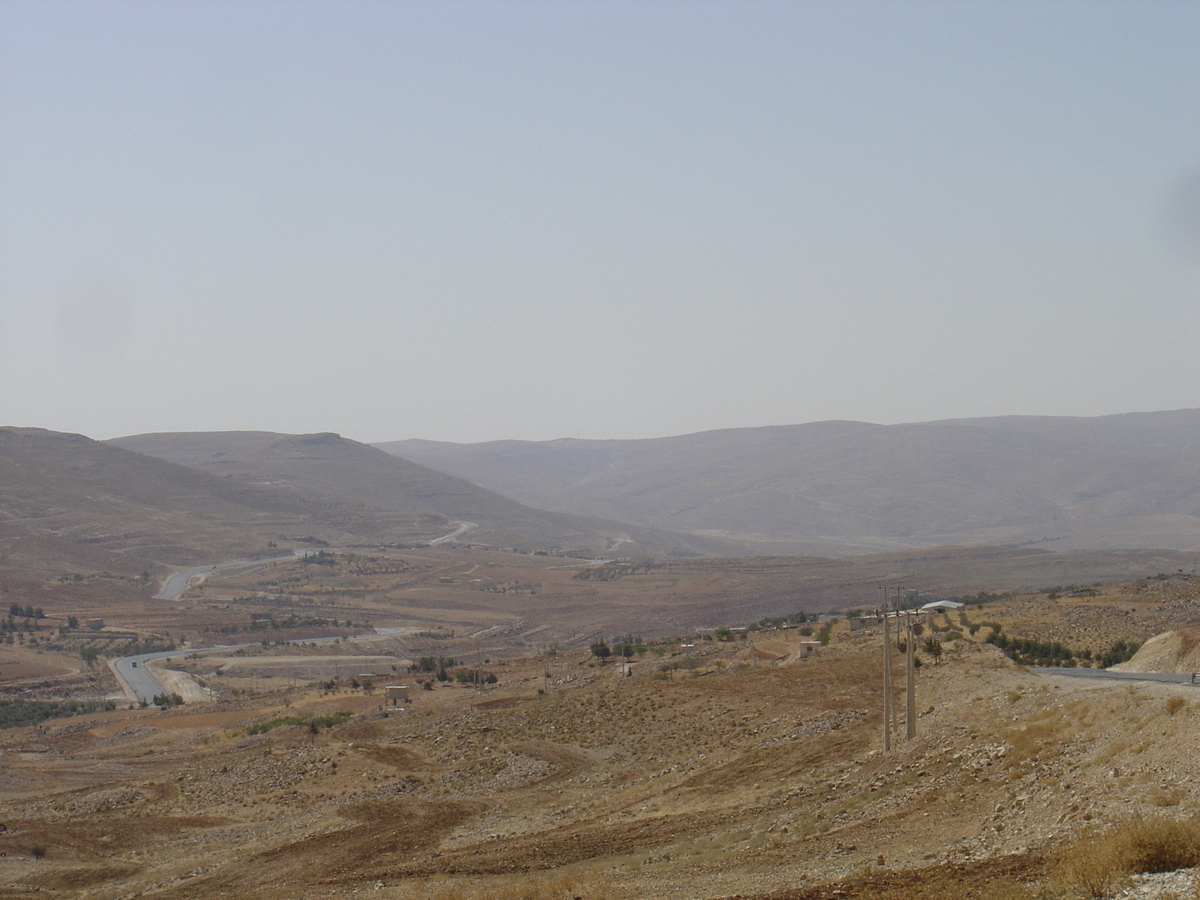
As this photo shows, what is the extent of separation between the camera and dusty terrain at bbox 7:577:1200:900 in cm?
1482

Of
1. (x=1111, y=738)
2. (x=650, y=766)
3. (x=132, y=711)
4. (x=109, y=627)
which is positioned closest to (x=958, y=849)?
(x=1111, y=738)

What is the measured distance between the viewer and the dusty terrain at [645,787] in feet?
48.6

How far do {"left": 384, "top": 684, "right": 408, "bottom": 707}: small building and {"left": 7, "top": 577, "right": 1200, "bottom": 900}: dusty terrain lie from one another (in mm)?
965

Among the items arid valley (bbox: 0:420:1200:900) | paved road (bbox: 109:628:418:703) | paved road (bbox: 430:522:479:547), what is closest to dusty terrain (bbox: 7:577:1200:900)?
arid valley (bbox: 0:420:1200:900)

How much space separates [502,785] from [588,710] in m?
7.12

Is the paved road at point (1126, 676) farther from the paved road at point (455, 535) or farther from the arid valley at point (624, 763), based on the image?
the paved road at point (455, 535)

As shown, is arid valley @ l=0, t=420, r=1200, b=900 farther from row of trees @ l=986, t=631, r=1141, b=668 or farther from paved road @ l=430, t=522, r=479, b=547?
paved road @ l=430, t=522, r=479, b=547

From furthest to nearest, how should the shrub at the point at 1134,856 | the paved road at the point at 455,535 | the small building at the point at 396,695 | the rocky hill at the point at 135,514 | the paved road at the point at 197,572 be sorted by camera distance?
1. the paved road at the point at 455,535
2. the rocky hill at the point at 135,514
3. the paved road at the point at 197,572
4. the small building at the point at 396,695
5. the shrub at the point at 1134,856

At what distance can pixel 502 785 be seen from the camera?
27516mm

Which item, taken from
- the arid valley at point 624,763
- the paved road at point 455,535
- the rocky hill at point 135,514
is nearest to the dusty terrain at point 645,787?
the arid valley at point 624,763

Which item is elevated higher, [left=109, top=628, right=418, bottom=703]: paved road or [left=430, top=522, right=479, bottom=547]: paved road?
[left=430, top=522, right=479, bottom=547]: paved road

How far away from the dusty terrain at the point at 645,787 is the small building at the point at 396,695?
96cm

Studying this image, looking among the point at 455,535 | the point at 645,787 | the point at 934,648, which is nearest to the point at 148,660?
the point at 934,648

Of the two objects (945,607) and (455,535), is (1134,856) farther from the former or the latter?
(455,535)
